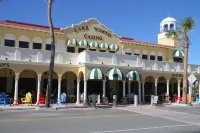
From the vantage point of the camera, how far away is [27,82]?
28484 millimetres

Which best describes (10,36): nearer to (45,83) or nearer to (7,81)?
(7,81)

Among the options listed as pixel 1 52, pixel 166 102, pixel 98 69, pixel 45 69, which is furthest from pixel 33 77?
pixel 166 102

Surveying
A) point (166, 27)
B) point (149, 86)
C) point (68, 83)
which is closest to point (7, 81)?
point (68, 83)

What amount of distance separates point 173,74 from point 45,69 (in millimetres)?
17408

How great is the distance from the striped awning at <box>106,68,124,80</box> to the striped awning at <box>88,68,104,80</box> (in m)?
1.11

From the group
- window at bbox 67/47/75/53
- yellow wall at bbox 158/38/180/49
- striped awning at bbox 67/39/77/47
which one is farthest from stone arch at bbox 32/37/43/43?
yellow wall at bbox 158/38/180/49

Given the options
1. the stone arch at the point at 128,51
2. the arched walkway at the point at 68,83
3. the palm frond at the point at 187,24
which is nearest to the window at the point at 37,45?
the arched walkway at the point at 68,83

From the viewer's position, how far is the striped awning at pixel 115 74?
87.9 feet

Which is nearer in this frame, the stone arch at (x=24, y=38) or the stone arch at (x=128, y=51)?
the stone arch at (x=24, y=38)

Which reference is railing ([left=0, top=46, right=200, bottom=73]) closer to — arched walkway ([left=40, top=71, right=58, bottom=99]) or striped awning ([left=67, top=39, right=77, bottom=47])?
striped awning ([left=67, top=39, right=77, bottom=47])

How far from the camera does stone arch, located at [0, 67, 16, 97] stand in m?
27.1

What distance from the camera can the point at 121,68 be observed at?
2870 centimetres

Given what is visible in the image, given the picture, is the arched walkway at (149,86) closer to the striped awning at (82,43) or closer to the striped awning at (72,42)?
the striped awning at (82,43)

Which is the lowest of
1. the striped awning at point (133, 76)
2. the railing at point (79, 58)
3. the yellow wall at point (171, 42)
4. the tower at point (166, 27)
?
the striped awning at point (133, 76)
